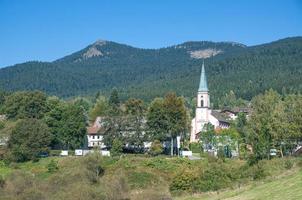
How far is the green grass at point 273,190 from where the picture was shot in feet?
80.4

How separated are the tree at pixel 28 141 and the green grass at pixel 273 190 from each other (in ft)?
88.9

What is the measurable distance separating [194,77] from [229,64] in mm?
15190

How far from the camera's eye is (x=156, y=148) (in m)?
55.6

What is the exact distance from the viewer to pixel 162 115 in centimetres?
5753

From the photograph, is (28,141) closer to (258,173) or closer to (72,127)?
(72,127)

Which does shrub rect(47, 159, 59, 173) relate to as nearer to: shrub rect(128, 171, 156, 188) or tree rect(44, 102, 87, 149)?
shrub rect(128, 171, 156, 188)

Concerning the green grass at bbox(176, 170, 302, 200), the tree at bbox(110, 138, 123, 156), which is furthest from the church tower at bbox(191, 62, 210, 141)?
the green grass at bbox(176, 170, 302, 200)

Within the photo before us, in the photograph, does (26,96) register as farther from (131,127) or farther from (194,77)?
(194,77)

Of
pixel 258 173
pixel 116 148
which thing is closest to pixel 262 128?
pixel 258 173

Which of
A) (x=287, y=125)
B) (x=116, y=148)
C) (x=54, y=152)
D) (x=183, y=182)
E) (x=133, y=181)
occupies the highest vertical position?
(x=287, y=125)

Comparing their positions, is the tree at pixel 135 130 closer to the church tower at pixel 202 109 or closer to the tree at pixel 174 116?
the tree at pixel 174 116

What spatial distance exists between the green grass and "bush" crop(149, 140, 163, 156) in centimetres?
2435

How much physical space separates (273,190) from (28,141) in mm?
33173

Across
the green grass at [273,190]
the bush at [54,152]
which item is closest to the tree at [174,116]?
the bush at [54,152]
